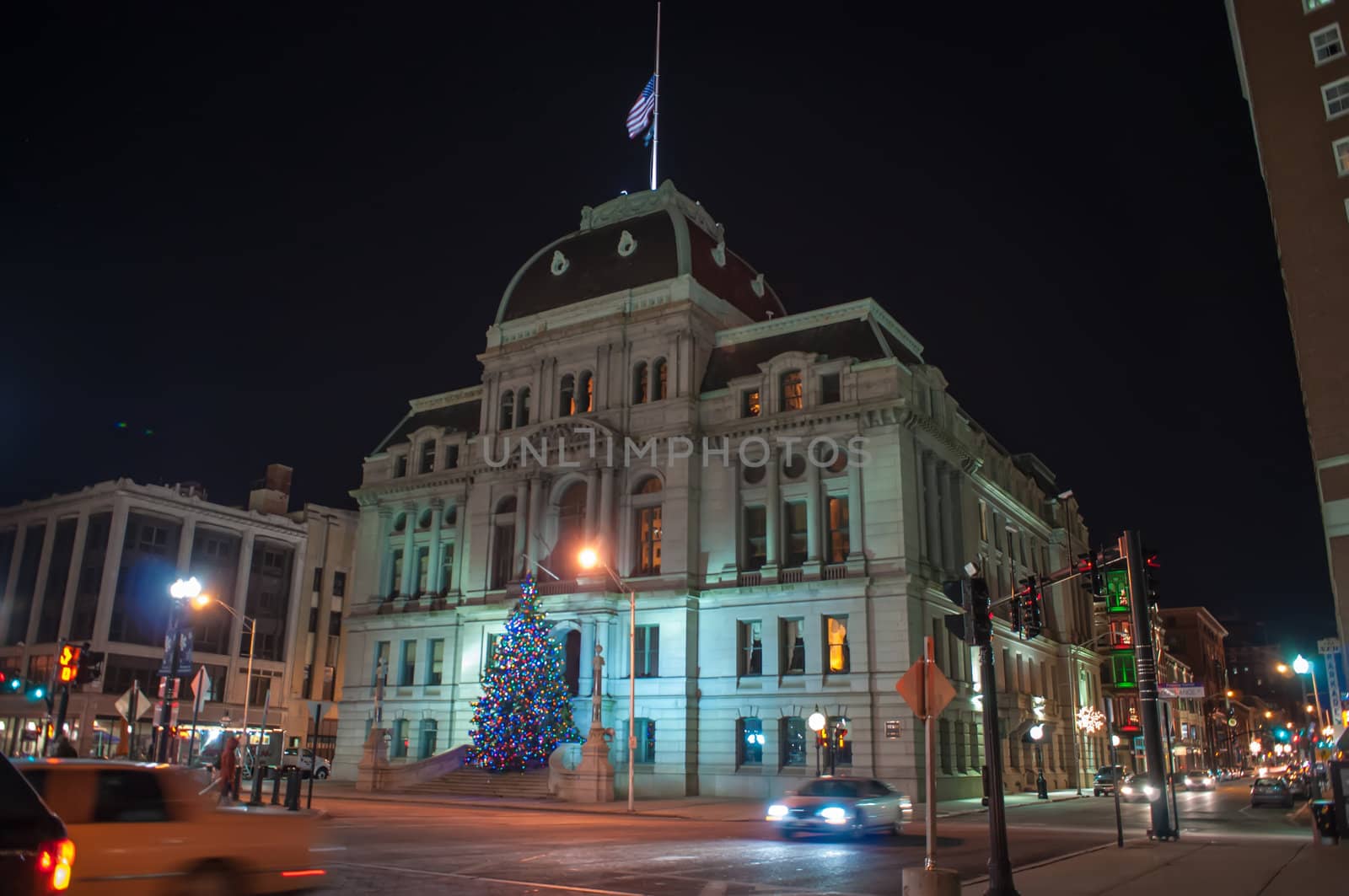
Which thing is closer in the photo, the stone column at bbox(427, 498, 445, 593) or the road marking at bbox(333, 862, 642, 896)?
the road marking at bbox(333, 862, 642, 896)

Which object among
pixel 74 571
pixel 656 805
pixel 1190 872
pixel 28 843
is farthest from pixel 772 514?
pixel 74 571

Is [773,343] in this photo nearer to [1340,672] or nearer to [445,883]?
[1340,672]

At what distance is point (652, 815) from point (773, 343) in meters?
25.1

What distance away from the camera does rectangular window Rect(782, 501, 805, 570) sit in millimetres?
47500

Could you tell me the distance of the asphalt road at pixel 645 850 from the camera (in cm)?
1573

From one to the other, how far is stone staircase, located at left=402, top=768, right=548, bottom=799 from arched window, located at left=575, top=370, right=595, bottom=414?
61.6 ft

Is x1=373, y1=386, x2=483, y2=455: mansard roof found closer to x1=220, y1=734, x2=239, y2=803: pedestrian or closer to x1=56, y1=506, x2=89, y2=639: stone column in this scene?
x1=56, y1=506, x2=89, y2=639: stone column

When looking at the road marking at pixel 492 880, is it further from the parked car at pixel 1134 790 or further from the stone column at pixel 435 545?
the stone column at pixel 435 545

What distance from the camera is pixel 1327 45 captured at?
5450 centimetres

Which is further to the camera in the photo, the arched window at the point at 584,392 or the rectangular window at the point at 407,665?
the rectangular window at the point at 407,665

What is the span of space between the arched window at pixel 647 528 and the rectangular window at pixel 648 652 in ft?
8.74

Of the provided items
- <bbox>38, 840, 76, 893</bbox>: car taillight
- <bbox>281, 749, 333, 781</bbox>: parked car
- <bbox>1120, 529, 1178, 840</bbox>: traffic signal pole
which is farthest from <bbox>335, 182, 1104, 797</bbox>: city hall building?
<bbox>38, 840, 76, 893</bbox>: car taillight

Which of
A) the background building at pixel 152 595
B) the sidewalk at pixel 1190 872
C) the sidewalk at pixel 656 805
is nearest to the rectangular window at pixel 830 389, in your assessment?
the sidewalk at pixel 656 805

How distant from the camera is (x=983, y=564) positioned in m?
56.4
